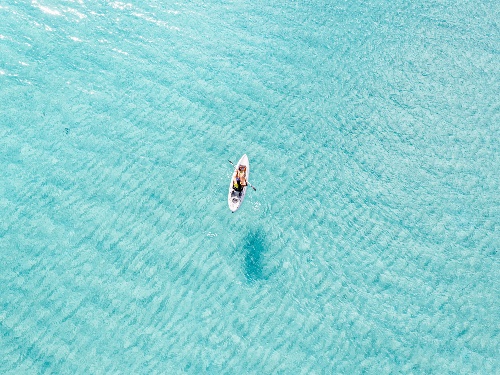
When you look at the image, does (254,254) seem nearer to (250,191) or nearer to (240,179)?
(250,191)

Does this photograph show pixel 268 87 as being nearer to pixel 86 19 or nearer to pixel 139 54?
pixel 139 54

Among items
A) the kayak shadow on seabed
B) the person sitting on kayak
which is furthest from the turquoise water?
the person sitting on kayak

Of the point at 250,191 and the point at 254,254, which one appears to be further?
the point at 250,191

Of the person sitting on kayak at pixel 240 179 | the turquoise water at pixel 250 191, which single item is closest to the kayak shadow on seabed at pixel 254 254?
the turquoise water at pixel 250 191

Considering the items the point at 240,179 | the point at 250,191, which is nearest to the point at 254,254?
the point at 250,191

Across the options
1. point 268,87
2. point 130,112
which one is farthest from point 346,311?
point 130,112

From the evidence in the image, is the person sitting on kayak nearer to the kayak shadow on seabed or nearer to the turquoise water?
the turquoise water

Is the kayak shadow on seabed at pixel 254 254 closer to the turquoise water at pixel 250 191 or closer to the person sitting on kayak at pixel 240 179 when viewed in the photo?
the turquoise water at pixel 250 191
